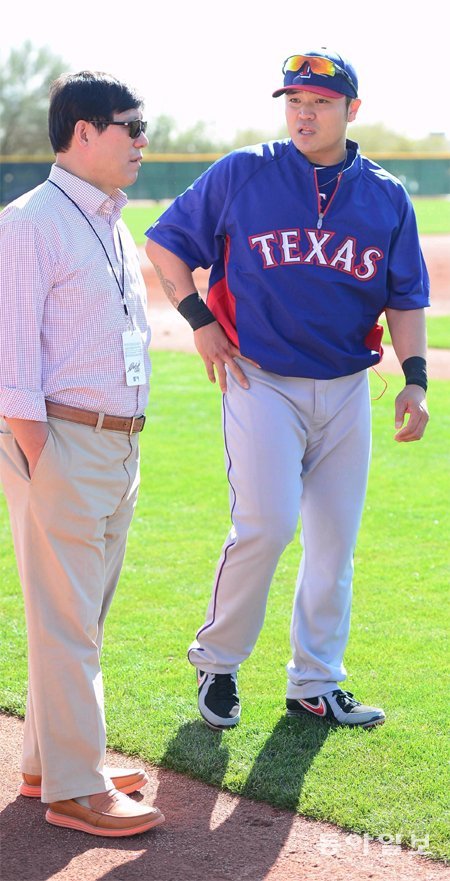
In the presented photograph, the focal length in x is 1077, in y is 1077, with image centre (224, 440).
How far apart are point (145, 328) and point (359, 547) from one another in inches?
121

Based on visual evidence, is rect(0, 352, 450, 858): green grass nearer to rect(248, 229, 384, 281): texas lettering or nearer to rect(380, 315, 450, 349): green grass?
rect(248, 229, 384, 281): texas lettering

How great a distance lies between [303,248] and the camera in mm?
3430

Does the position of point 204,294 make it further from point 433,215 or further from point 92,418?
point 433,215

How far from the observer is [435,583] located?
529 cm

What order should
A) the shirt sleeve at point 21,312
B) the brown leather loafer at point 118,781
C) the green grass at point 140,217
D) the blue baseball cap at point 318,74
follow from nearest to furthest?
the shirt sleeve at point 21,312, the brown leather loafer at point 118,781, the blue baseball cap at point 318,74, the green grass at point 140,217

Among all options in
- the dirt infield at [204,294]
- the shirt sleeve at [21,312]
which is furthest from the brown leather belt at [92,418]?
the dirt infield at [204,294]

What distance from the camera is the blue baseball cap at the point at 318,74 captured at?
3.41m

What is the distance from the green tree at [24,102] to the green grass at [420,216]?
15723 millimetres

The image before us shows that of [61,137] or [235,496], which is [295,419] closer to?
[235,496]

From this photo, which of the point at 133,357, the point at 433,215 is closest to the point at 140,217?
the point at 433,215

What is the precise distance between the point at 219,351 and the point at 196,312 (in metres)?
0.17

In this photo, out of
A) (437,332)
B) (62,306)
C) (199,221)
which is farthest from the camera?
(437,332)

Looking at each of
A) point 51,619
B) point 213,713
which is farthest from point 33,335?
point 213,713

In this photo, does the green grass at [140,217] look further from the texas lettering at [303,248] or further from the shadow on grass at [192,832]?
the shadow on grass at [192,832]
